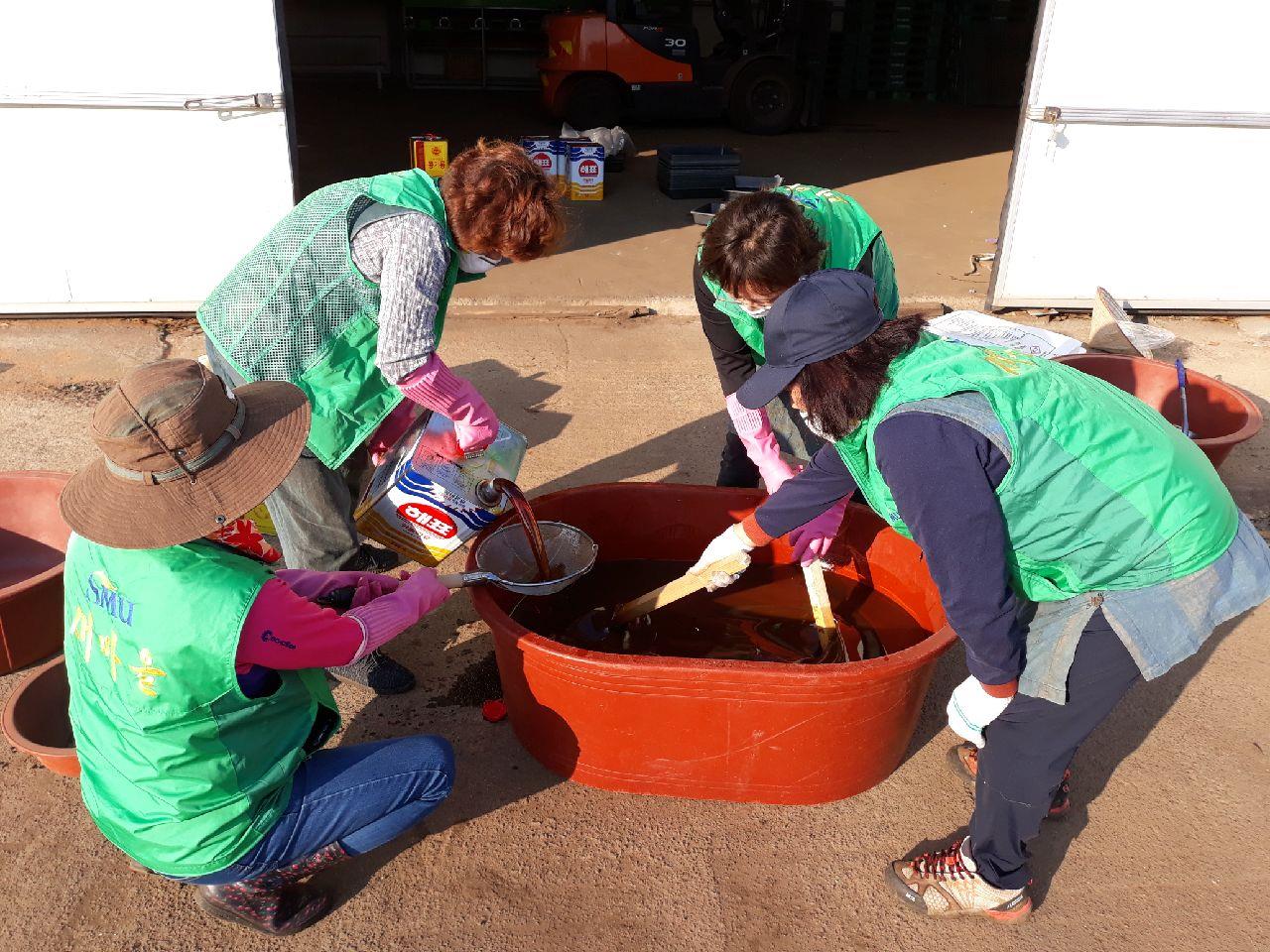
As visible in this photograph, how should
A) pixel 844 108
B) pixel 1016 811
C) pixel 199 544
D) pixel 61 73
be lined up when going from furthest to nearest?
pixel 844 108
pixel 61 73
pixel 1016 811
pixel 199 544

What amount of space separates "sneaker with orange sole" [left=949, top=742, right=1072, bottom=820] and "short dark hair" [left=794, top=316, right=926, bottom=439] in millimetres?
1340

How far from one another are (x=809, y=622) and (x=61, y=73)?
4.52 m

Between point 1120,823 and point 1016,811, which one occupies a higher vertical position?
point 1016,811

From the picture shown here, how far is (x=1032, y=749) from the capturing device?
2.16 metres

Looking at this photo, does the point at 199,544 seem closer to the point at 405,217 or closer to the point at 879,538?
the point at 405,217

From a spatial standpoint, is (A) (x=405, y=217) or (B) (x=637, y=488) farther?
(B) (x=637, y=488)

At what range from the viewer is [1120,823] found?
271 centimetres

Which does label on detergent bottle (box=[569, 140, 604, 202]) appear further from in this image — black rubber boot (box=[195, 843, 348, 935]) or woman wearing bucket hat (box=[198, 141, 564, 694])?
black rubber boot (box=[195, 843, 348, 935])

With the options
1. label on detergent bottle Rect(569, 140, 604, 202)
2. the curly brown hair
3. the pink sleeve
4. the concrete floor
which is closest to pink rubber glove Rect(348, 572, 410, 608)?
the pink sleeve

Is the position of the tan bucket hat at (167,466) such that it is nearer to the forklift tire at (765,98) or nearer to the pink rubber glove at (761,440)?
the pink rubber glove at (761,440)

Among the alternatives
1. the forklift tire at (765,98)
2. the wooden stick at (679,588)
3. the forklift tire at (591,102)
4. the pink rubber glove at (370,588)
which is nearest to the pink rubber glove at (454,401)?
the pink rubber glove at (370,588)

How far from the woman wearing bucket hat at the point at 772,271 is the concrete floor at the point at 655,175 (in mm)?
2871

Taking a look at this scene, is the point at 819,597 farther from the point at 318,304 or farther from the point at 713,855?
the point at 318,304

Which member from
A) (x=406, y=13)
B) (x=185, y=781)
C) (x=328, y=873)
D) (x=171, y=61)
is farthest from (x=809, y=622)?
(x=406, y=13)
